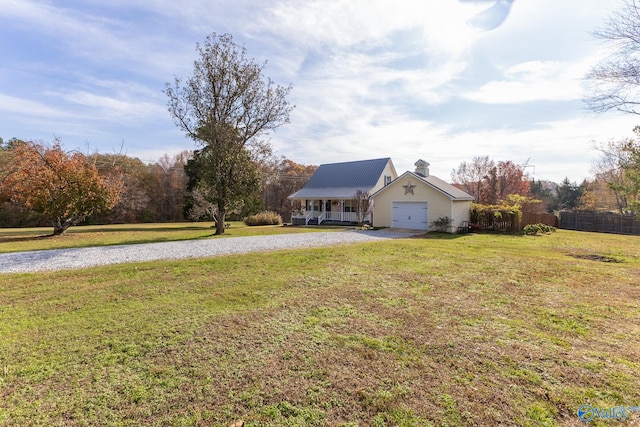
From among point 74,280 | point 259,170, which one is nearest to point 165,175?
point 259,170

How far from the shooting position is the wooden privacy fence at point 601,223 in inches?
854

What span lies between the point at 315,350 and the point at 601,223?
96.4ft

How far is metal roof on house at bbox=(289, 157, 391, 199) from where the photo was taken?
2683 centimetres

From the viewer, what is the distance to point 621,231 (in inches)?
867

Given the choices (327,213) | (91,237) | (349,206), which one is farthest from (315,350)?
(327,213)

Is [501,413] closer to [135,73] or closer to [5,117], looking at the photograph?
[135,73]

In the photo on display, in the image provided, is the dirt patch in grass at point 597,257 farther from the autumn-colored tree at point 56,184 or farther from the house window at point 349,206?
the autumn-colored tree at point 56,184

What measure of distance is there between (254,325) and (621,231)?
2967cm

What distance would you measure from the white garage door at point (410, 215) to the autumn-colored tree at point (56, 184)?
60.7 feet

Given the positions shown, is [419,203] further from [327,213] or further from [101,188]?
[101,188]

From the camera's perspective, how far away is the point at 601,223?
74.9 ft

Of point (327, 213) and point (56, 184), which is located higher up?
point (56, 184)

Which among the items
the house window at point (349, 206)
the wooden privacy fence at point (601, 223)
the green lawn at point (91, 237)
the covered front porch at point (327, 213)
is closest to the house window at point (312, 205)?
the covered front porch at point (327, 213)

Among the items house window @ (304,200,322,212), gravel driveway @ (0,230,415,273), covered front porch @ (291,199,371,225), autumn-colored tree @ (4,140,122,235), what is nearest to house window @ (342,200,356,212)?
covered front porch @ (291,199,371,225)
